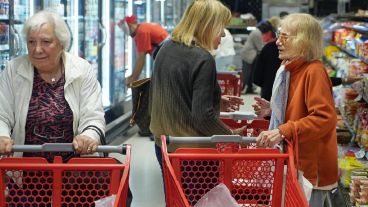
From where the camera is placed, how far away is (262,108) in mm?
3922

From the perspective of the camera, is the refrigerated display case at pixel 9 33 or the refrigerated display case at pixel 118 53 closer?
the refrigerated display case at pixel 9 33

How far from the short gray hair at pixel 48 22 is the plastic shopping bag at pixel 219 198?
101cm

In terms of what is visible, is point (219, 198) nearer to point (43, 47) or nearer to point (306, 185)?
point (306, 185)

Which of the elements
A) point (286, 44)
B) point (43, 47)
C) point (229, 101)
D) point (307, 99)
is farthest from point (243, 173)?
point (229, 101)

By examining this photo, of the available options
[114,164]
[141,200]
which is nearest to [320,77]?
[114,164]

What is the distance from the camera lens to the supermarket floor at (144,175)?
19.0ft

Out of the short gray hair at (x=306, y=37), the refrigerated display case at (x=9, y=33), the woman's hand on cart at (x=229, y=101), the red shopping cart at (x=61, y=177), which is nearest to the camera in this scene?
the red shopping cart at (x=61, y=177)

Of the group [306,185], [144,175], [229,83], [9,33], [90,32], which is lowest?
[144,175]

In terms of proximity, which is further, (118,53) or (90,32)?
(118,53)

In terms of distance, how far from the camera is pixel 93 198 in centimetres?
290

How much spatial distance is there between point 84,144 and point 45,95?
37 cm

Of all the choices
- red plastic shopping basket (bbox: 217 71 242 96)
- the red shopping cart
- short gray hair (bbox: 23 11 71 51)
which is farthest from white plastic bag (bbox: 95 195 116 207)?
red plastic shopping basket (bbox: 217 71 242 96)

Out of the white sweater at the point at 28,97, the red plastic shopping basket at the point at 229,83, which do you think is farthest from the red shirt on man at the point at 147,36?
the white sweater at the point at 28,97

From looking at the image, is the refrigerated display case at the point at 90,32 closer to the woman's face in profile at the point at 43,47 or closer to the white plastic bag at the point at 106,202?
the woman's face in profile at the point at 43,47
